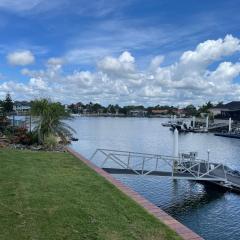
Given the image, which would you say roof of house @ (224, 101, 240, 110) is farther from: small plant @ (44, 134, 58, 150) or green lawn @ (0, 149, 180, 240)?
green lawn @ (0, 149, 180, 240)

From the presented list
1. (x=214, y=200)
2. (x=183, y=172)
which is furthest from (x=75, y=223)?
(x=183, y=172)

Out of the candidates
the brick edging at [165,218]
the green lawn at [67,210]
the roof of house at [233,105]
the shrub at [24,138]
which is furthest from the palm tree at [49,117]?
the roof of house at [233,105]

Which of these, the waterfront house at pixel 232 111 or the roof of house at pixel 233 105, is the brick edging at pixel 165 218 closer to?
the waterfront house at pixel 232 111

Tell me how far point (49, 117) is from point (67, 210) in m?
17.3

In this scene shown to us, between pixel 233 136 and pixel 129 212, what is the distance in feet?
268

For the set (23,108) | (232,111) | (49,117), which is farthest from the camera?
(232,111)

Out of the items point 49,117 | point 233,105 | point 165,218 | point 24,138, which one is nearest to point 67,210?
point 165,218

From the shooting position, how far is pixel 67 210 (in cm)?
852

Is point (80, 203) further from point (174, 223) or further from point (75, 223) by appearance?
point (174, 223)

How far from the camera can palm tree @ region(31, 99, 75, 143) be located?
25.1m

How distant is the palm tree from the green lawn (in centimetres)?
1183

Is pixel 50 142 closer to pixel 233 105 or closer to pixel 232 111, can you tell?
pixel 232 111

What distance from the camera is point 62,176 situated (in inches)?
495

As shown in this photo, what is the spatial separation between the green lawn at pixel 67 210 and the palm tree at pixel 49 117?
11834 mm
